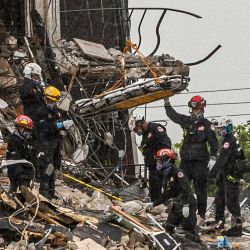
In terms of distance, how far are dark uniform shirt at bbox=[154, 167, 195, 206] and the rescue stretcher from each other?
3.79m

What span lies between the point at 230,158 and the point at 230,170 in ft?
0.70

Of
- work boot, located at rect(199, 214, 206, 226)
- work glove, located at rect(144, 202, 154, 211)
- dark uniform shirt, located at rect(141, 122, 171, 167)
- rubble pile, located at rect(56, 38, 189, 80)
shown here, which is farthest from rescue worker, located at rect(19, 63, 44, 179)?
rubble pile, located at rect(56, 38, 189, 80)

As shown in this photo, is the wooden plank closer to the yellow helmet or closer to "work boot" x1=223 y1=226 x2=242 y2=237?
the yellow helmet

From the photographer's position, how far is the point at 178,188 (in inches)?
529

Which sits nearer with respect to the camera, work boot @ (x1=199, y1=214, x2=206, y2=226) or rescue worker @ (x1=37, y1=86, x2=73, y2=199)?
rescue worker @ (x1=37, y1=86, x2=73, y2=199)

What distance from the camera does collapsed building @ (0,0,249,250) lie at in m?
12.3

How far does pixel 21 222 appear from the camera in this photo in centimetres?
1188

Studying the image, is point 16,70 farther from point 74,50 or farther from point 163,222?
point 163,222

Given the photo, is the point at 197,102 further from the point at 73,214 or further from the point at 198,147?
the point at 73,214

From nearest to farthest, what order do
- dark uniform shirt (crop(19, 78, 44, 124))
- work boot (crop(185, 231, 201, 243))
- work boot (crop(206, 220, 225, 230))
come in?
work boot (crop(185, 231, 201, 243)) < dark uniform shirt (crop(19, 78, 44, 124)) < work boot (crop(206, 220, 225, 230))

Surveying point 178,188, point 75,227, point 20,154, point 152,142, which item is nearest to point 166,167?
point 178,188

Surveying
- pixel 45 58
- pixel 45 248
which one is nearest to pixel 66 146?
pixel 45 58

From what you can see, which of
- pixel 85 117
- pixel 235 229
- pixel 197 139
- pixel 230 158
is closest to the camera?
pixel 230 158

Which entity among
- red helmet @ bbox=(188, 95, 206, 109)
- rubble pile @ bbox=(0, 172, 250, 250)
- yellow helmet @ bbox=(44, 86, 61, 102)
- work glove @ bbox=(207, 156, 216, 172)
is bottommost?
rubble pile @ bbox=(0, 172, 250, 250)
